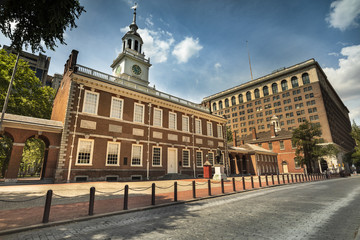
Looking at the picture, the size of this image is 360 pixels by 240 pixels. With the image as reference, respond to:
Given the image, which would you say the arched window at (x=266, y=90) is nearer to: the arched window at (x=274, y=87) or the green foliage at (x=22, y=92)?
the arched window at (x=274, y=87)

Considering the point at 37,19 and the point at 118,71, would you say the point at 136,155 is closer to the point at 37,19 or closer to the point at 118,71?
the point at 37,19

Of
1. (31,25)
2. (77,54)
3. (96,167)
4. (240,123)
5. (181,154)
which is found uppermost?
(240,123)

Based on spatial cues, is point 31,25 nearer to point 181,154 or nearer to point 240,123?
point 181,154

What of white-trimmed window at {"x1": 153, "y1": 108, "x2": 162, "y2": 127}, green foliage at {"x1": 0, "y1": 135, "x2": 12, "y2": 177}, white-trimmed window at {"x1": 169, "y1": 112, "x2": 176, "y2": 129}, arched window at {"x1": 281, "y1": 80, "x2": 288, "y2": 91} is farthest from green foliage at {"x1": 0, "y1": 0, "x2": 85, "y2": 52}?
arched window at {"x1": 281, "y1": 80, "x2": 288, "y2": 91}

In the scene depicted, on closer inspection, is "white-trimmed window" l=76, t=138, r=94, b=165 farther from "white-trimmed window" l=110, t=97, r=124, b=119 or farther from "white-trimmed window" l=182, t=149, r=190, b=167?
→ "white-trimmed window" l=182, t=149, r=190, b=167

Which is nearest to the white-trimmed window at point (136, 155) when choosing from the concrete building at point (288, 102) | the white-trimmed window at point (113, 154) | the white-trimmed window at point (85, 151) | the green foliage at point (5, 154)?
the white-trimmed window at point (113, 154)

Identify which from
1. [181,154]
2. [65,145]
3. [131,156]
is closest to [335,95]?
[181,154]

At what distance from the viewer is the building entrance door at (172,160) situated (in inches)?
907

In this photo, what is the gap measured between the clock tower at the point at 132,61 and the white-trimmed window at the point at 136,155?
49.3 feet

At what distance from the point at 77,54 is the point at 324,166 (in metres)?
63.8

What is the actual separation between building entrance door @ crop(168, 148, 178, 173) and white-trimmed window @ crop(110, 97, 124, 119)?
25.5ft

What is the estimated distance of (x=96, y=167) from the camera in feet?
55.4

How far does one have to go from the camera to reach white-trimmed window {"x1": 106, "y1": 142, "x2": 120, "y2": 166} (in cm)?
1803

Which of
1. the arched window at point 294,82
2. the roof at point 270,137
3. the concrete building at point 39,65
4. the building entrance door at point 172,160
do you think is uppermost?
the concrete building at point 39,65
